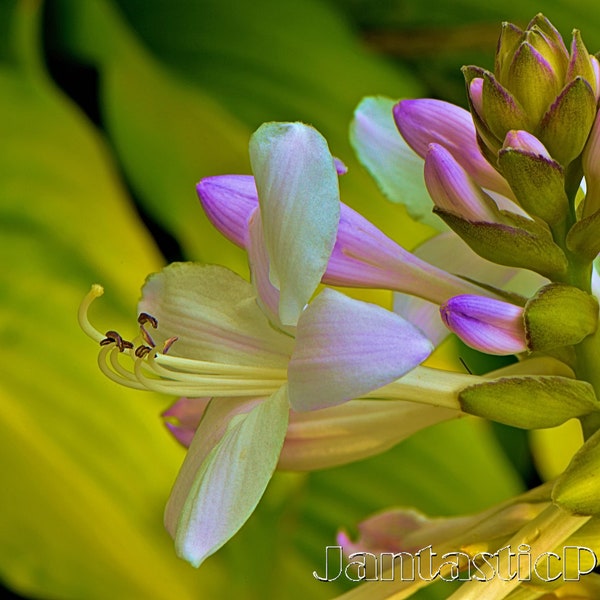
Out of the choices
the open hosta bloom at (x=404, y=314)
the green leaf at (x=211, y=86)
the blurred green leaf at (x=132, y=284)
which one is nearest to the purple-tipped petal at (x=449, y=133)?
the open hosta bloom at (x=404, y=314)

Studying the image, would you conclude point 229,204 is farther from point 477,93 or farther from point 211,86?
point 211,86

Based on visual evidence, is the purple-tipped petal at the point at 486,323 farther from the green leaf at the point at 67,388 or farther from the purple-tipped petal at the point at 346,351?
the green leaf at the point at 67,388

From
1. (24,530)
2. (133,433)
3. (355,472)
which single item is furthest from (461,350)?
(24,530)

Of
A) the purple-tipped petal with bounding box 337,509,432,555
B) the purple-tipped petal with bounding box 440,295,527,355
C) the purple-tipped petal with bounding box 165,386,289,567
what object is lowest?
the purple-tipped petal with bounding box 337,509,432,555

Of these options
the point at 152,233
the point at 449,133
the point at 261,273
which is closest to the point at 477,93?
the point at 449,133

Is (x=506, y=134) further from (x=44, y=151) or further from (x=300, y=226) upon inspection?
(x=44, y=151)

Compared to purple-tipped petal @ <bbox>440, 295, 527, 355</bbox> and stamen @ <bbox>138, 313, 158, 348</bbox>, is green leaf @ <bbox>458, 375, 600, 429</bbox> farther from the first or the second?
stamen @ <bbox>138, 313, 158, 348</bbox>

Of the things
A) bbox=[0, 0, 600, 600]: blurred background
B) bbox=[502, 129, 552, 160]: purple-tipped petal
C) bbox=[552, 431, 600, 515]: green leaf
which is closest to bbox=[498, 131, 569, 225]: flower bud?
bbox=[502, 129, 552, 160]: purple-tipped petal
